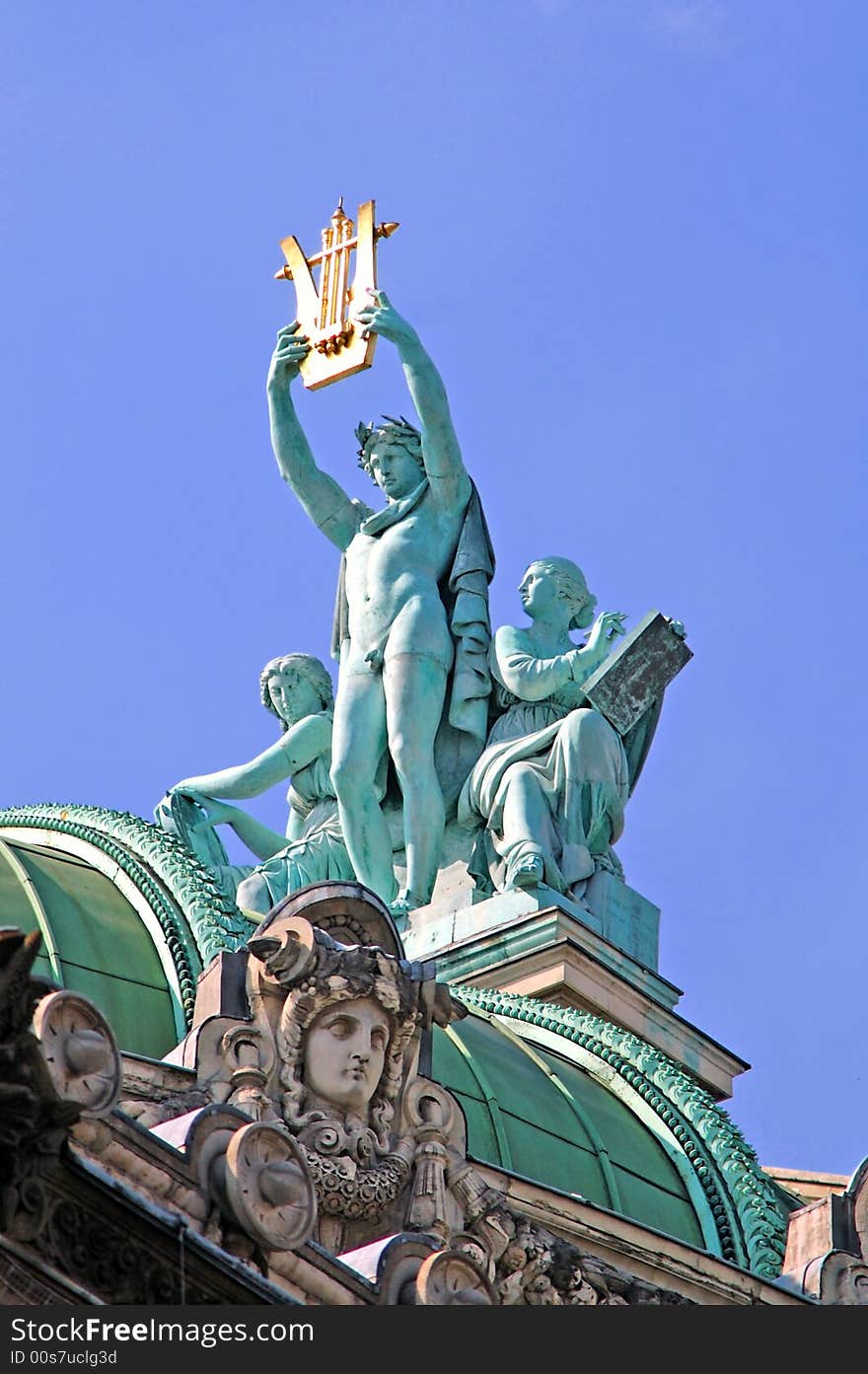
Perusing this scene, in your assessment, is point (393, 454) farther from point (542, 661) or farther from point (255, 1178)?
point (255, 1178)

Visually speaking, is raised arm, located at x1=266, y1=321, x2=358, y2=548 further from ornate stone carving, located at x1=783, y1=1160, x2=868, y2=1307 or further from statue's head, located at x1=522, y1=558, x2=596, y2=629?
ornate stone carving, located at x1=783, y1=1160, x2=868, y2=1307

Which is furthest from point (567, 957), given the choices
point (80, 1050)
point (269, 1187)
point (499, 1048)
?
point (80, 1050)

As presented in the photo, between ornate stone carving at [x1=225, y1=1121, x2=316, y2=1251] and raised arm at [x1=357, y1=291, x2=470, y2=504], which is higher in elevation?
raised arm at [x1=357, y1=291, x2=470, y2=504]

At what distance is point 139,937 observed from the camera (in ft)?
105

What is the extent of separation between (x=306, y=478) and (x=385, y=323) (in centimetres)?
228

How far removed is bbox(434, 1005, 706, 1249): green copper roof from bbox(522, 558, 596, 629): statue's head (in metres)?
A: 6.06

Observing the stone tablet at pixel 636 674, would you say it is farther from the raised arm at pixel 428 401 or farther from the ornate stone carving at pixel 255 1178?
the ornate stone carving at pixel 255 1178

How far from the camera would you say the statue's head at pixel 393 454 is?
127 feet

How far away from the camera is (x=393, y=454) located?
3872cm

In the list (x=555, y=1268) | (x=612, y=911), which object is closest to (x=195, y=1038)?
(x=555, y=1268)

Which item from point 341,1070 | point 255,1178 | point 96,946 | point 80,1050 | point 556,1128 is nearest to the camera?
point 80,1050

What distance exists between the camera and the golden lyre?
3778 centimetres

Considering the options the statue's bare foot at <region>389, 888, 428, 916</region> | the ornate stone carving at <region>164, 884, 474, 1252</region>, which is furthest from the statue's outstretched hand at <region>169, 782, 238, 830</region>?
the ornate stone carving at <region>164, 884, 474, 1252</region>

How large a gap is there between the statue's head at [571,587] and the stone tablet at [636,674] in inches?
39.9
